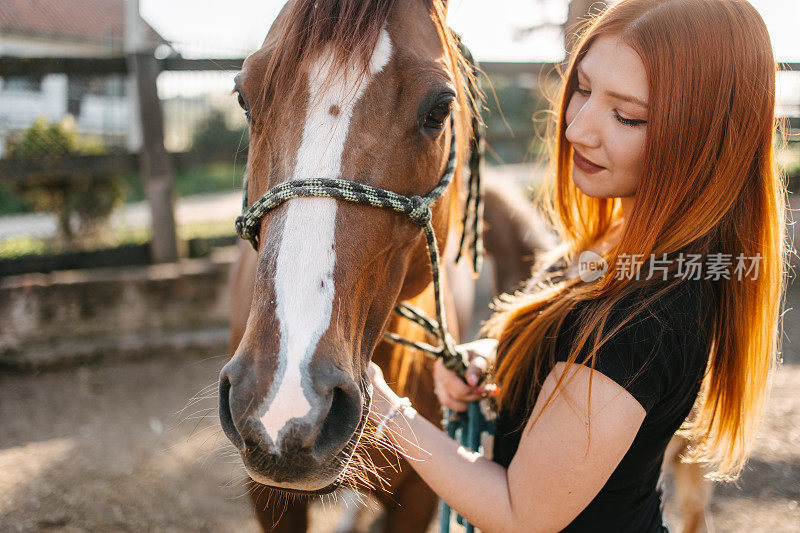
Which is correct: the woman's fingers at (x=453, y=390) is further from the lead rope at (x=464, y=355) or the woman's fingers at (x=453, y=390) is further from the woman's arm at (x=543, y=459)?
the woman's arm at (x=543, y=459)

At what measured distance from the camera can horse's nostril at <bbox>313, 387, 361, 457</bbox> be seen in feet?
3.14

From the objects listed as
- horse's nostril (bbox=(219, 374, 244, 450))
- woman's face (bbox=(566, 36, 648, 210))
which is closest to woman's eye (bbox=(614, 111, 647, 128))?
woman's face (bbox=(566, 36, 648, 210))

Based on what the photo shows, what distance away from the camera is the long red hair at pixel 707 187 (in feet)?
3.71

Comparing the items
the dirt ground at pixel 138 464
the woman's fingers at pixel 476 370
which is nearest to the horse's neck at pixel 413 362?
the woman's fingers at pixel 476 370

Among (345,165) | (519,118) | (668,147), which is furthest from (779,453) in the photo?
(519,118)

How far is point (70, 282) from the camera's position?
166 inches

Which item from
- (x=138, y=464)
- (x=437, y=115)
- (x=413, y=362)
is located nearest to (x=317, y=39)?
(x=437, y=115)

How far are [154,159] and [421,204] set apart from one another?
4047 mm

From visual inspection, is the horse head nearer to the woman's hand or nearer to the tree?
the woman's hand

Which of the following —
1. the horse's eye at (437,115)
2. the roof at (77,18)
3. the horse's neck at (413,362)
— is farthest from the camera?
the roof at (77,18)

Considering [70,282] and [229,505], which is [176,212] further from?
[229,505]

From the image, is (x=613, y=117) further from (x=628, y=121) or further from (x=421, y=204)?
(x=421, y=204)

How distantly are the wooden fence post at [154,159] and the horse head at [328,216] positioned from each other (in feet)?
11.8

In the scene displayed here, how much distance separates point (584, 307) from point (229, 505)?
2.33 metres
